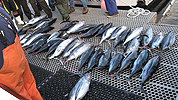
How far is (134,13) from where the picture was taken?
391 centimetres

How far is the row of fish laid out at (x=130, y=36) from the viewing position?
245 cm

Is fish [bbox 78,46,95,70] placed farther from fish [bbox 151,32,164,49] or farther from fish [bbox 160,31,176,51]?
fish [bbox 160,31,176,51]

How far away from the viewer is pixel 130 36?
278 cm

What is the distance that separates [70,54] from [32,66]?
90cm

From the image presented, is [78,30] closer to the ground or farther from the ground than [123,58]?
farther from the ground

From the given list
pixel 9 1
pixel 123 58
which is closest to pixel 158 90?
pixel 123 58

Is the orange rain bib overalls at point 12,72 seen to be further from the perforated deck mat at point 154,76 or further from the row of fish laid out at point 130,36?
the row of fish laid out at point 130,36

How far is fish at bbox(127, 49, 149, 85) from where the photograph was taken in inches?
80.4

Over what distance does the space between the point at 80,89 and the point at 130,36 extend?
5.44ft

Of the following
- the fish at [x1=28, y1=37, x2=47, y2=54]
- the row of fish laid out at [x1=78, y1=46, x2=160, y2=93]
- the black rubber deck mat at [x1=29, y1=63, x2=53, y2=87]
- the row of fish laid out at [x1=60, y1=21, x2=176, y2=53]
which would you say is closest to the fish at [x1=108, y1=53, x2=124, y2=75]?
the row of fish laid out at [x1=78, y1=46, x2=160, y2=93]

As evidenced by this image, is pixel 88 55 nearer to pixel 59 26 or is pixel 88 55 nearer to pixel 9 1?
pixel 59 26

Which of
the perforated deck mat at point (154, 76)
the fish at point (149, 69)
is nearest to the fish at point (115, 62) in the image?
the perforated deck mat at point (154, 76)

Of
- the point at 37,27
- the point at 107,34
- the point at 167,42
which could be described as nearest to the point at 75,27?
the point at 107,34

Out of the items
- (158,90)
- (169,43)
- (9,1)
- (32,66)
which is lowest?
(158,90)
